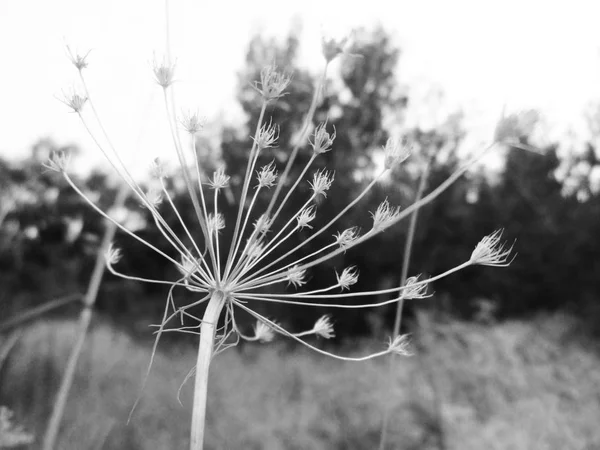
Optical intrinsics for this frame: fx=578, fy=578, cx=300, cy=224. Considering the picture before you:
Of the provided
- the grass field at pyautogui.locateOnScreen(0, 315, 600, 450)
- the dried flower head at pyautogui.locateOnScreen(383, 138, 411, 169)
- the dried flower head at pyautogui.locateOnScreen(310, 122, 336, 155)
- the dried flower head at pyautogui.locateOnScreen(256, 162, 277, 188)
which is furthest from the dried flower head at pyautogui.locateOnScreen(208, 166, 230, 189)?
the grass field at pyautogui.locateOnScreen(0, 315, 600, 450)

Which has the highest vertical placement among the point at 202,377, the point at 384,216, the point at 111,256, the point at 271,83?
the point at 271,83

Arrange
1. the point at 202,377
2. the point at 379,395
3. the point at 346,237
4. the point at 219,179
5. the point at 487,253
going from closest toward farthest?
the point at 202,377 → the point at 487,253 → the point at 346,237 → the point at 219,179 → the point at 379,395

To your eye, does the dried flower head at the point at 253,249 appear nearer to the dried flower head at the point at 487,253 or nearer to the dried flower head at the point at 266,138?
the dried flower head at the point at 266,138

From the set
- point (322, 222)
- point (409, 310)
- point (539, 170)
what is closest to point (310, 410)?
point (322, 222)

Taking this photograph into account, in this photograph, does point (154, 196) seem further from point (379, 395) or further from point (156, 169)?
point (379, 395)

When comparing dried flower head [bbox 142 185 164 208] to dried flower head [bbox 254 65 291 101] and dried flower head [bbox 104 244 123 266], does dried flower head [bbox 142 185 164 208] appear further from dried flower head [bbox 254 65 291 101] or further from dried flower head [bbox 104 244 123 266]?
dried flower head [bbox 254 65 291 101]

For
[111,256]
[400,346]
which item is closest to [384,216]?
[400,346]
